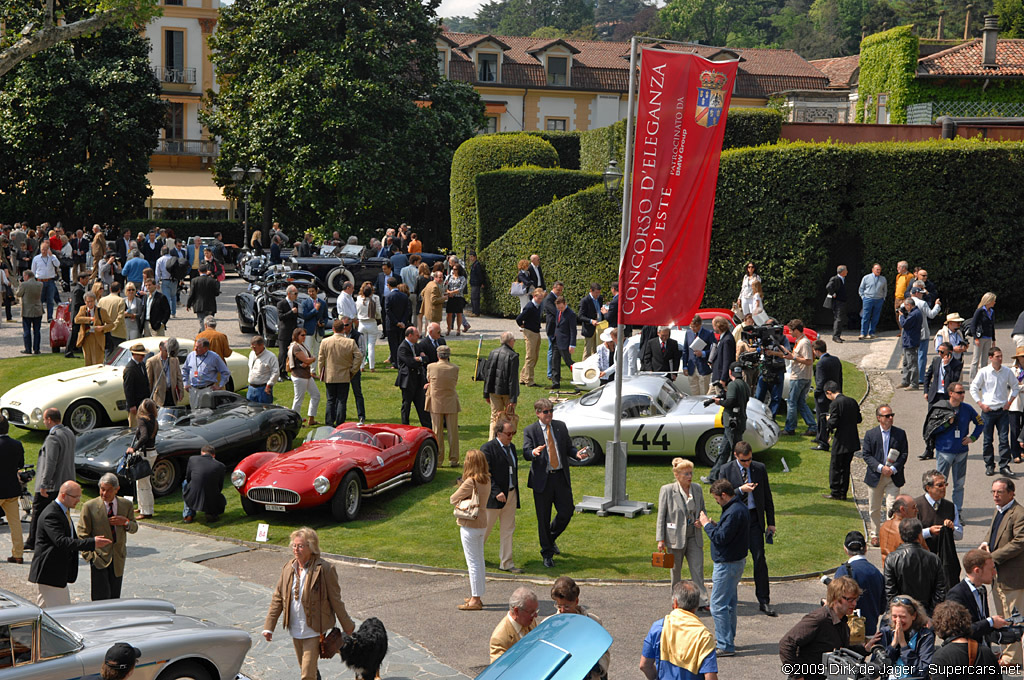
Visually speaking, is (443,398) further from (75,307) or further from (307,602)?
(75,307)

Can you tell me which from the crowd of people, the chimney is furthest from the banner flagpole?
the chimney

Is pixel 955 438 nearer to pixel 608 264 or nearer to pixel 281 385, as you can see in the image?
pixel 281 385

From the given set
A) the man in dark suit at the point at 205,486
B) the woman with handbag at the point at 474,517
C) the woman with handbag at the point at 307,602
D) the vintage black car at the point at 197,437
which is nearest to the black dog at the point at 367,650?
the woman with handbag at the point at 307,602

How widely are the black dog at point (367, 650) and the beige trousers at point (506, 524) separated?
3.67 meters

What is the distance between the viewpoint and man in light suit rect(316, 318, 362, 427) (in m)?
16.9

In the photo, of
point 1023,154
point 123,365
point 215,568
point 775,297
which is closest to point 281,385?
point 123,365

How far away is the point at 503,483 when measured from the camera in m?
11.6

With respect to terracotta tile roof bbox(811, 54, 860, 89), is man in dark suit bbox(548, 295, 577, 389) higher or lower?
lower

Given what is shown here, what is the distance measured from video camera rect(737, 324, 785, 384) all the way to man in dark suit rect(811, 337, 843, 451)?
745mm

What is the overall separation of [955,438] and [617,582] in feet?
16.4

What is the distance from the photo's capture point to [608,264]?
89.0 ft

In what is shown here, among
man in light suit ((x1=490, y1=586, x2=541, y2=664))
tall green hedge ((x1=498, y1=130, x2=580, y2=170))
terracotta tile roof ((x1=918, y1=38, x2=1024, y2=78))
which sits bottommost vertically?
man in light suit ((x1=490, y1=586, x2=541, y2=664))

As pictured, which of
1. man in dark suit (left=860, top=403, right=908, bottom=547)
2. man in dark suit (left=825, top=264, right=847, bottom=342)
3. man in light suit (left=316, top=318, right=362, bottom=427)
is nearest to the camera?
man in dark suit (left=860, top=403, right=908, bottom=547)

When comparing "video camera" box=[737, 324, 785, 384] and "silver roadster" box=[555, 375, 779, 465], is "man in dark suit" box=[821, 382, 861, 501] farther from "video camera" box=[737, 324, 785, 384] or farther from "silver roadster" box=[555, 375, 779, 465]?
"video camera" box=[737, 324, 785, 384]
